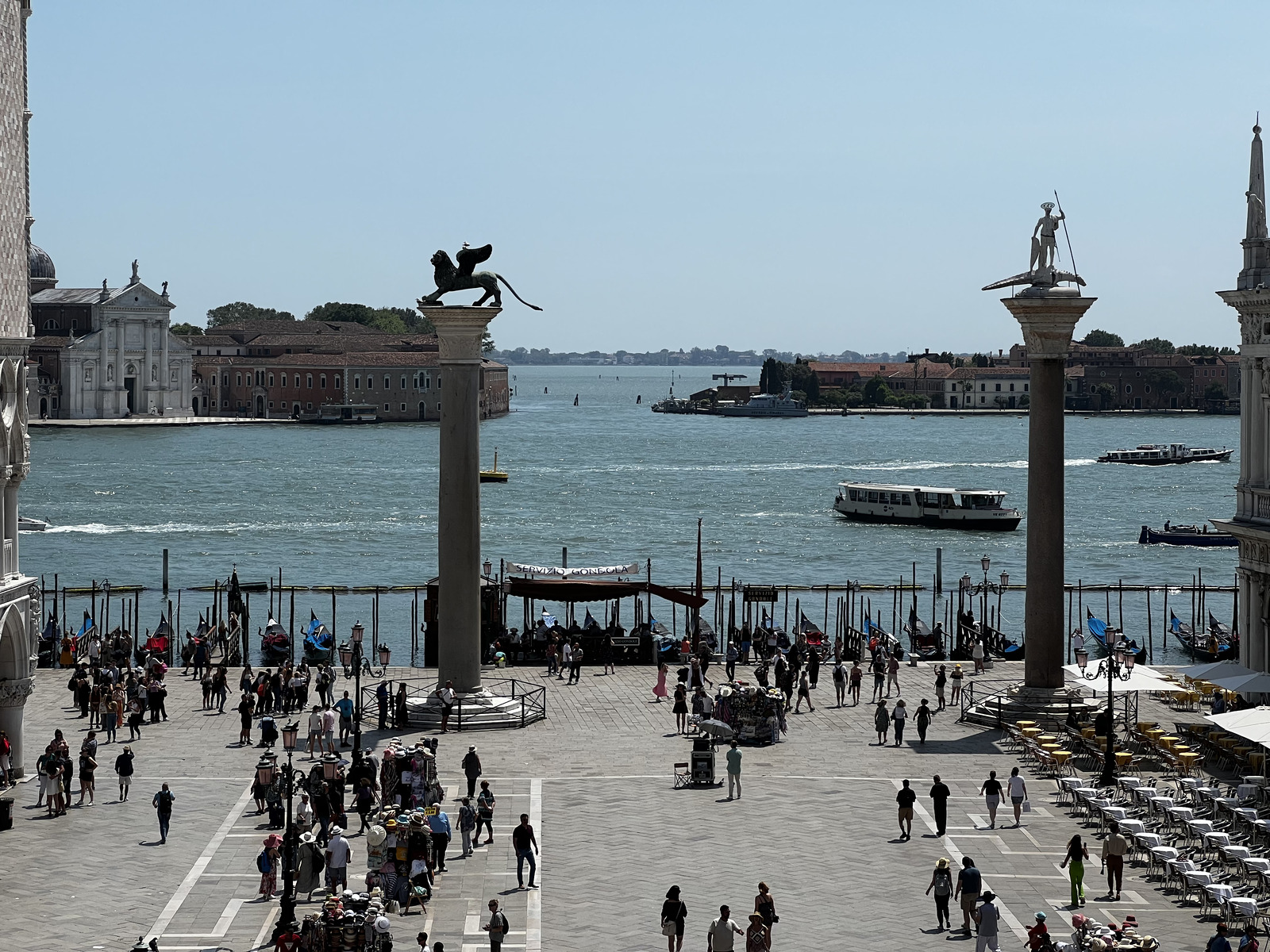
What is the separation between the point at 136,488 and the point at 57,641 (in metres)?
65.1

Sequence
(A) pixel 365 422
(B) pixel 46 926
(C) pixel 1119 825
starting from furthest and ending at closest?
(A) pixel 365 422 < (C) pixel 1119 825 < (B) pixel 46 926

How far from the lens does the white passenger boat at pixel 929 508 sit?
87438mm

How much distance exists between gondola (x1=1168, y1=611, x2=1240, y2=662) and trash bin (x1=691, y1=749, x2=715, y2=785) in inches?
779

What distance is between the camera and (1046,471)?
2858cm

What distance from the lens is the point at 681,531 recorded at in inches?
3356

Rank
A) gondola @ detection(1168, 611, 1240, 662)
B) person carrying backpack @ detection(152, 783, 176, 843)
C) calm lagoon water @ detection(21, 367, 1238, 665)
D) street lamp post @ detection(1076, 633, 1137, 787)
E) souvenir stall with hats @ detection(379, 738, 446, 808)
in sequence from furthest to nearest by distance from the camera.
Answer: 1. calm lagoon water @ detection(21, 367, 1238, 665)
2. gondola @ detection(1168, 611, 1240, 662)
3. street lamp post @ detection(1076, 633, 1137, 787)
4. souvenir stall with hats @ detection(379, 738, 446, 808)
5. person carrying backpack @ detection(152, 783, 176, 843)

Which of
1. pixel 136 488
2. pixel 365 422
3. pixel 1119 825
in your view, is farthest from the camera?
pixel 365 422

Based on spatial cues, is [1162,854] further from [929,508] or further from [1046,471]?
[929,508]

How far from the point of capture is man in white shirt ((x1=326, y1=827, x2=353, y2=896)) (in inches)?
752

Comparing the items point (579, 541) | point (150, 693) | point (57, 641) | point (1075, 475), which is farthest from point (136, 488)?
point (150, 693)

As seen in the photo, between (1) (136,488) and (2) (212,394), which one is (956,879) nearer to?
(1) (136,488)

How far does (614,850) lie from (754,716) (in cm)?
693

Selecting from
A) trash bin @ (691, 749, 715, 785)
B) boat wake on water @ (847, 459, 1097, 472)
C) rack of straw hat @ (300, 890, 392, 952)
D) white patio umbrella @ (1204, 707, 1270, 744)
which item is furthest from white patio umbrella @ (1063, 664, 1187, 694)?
boat wake on water @ (847, 459, 1097, 472)

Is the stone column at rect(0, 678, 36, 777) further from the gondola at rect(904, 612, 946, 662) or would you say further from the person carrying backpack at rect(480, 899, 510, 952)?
the gondola at rect(904, 612, 946, 662)
